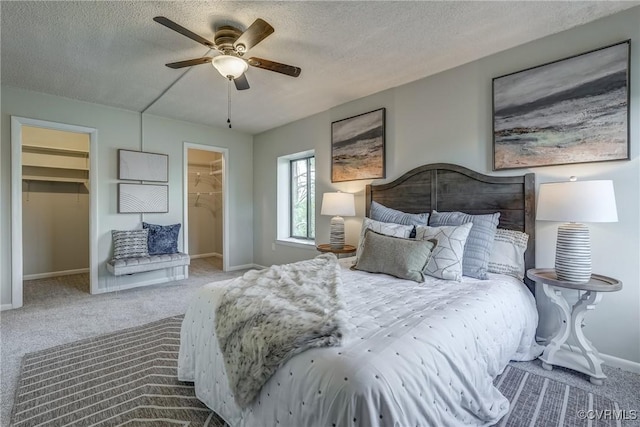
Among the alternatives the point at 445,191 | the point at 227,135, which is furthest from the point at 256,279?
the point at 227,135

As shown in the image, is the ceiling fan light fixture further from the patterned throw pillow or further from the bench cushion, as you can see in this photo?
the bench cushion

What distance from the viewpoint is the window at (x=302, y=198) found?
16.2 ft

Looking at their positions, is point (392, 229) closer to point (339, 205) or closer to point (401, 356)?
point (339, 205)

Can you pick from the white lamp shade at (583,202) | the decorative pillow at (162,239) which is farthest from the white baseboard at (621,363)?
the decorative pillow at (162,239)

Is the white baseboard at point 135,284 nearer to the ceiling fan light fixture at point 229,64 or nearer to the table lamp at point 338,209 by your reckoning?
the table lamp at point 338,209

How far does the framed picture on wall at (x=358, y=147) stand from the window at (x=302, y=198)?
0.91 metres

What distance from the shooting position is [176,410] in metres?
1.69

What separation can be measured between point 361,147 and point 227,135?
2780 millimetres

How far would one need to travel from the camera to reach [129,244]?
4117mm

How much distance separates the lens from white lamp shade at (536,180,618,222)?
183cm

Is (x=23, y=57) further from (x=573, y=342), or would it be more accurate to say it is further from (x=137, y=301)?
(x=573, y=342)

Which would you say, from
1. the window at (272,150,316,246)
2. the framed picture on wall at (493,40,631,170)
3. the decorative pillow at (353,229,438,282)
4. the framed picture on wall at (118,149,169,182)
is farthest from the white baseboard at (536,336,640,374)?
the framed picture on wall at (118,149,169,182)

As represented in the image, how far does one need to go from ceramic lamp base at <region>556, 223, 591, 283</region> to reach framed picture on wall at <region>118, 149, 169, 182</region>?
4.90m

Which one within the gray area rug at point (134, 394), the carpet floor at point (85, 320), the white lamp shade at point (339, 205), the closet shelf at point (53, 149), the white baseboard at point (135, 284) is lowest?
the gray area rug at point (134, 394)
